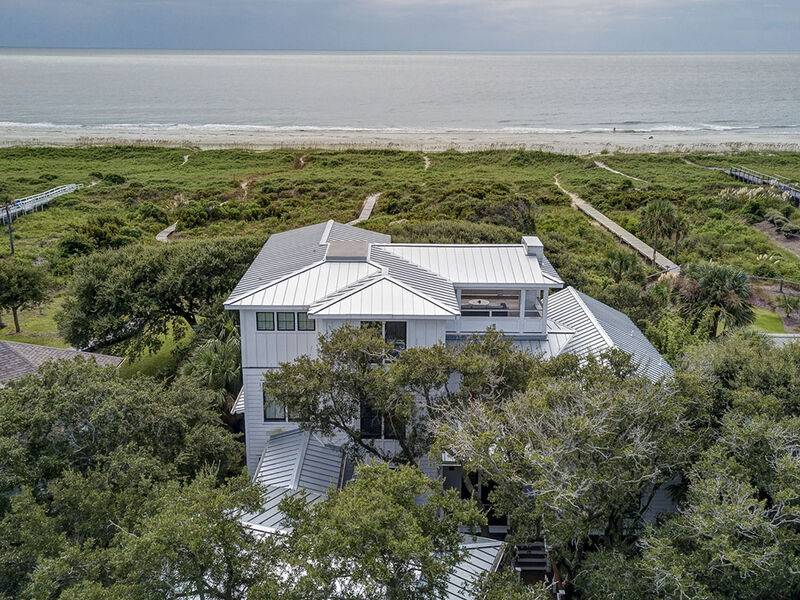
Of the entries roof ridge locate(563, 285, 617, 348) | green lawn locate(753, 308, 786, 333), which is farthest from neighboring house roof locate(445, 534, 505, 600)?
green lawn locate(753, 308, 786, 333)

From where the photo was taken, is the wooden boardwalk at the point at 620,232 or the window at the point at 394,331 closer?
the window at the point at 394,331

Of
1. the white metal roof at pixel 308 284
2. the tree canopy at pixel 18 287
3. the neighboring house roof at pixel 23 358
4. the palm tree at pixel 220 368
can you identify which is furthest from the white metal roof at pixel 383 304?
the tree canopy at pixel 18 287

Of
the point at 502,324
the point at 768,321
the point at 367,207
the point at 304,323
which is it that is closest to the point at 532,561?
the point at 502,324

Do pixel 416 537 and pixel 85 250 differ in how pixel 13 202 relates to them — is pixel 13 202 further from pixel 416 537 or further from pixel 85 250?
pixel 416 537

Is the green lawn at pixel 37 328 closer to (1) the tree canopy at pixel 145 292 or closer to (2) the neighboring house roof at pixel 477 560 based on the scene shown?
(1) the tree canopy at pixel 145 292

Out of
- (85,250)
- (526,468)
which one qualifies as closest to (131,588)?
(526,468)

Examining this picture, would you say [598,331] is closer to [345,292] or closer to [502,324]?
[502,324]
